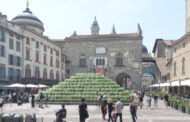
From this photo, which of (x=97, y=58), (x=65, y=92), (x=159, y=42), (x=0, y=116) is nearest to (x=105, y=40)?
(x=97, y=58)

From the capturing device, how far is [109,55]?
59.7 meters

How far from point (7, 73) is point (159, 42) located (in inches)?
1623

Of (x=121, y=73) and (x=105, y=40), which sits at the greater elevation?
(x=105, y=40)

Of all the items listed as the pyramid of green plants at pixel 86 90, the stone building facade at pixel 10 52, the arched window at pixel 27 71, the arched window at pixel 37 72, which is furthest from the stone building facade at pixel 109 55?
the pyramid of green plants at pixel 86 90

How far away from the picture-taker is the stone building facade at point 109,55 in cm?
5784

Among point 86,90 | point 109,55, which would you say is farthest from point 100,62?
point 86,90

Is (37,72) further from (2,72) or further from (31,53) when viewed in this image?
(2,72)

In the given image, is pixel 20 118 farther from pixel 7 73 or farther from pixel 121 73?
pixel 121 73

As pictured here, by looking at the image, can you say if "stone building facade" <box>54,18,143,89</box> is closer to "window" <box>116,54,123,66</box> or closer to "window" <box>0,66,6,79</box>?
"window" <box>116,54,123,66</box>

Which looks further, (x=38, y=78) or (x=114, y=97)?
(x=38, y=78)

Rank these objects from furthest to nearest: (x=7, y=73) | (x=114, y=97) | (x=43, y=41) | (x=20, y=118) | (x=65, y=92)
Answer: (x=43, y=41) < (x=7, y=73) < (x=65, y=92) < (x=114, y=97) < (x=20, y=118)

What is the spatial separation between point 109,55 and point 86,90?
32.8m

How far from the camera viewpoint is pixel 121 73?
5859 cm

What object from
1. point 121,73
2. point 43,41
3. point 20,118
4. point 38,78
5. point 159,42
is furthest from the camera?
point 159,42
